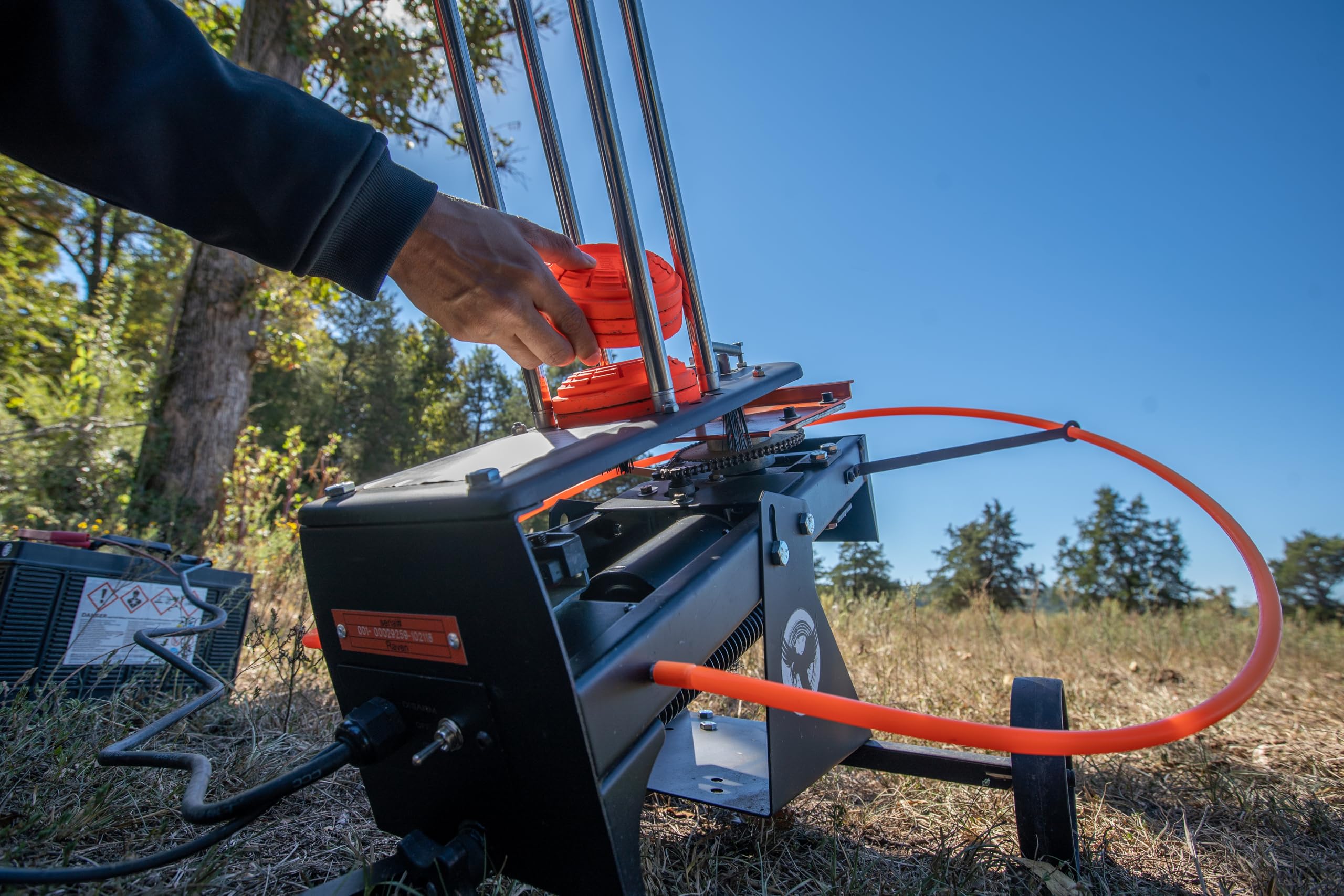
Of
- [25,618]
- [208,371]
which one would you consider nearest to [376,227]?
[25,618]

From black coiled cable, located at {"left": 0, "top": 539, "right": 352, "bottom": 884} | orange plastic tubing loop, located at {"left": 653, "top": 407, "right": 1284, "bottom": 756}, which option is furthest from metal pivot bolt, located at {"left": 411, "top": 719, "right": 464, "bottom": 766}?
→ orange plastic tubing loop, located at {"left": 653, "top": 407, "right": 1284, "bottom": 756}

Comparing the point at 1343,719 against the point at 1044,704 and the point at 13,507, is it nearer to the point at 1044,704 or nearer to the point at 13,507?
the point at 1044,704

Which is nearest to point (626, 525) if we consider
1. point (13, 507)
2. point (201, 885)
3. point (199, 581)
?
point (201, 885)

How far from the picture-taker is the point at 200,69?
964mm

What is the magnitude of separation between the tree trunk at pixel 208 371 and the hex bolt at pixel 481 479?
5338 millimetres

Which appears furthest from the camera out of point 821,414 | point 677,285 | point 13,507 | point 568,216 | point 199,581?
point 13,507

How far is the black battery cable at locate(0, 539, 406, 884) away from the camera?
79cm

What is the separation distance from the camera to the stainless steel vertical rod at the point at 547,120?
1243mm

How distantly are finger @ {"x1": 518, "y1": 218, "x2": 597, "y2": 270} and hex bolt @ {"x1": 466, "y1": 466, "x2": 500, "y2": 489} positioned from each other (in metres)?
0.47

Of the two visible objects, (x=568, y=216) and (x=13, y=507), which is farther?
(x=13, y=507)

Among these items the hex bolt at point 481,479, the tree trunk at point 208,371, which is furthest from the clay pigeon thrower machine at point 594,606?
the tree trunk at point 208,371

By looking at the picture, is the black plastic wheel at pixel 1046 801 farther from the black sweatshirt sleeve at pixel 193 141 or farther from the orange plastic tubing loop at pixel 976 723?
the black sweatshirt sleeve at pixel 193 141

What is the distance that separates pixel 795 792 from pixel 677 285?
37.2 inches

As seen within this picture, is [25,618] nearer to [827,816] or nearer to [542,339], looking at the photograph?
[542,339]
